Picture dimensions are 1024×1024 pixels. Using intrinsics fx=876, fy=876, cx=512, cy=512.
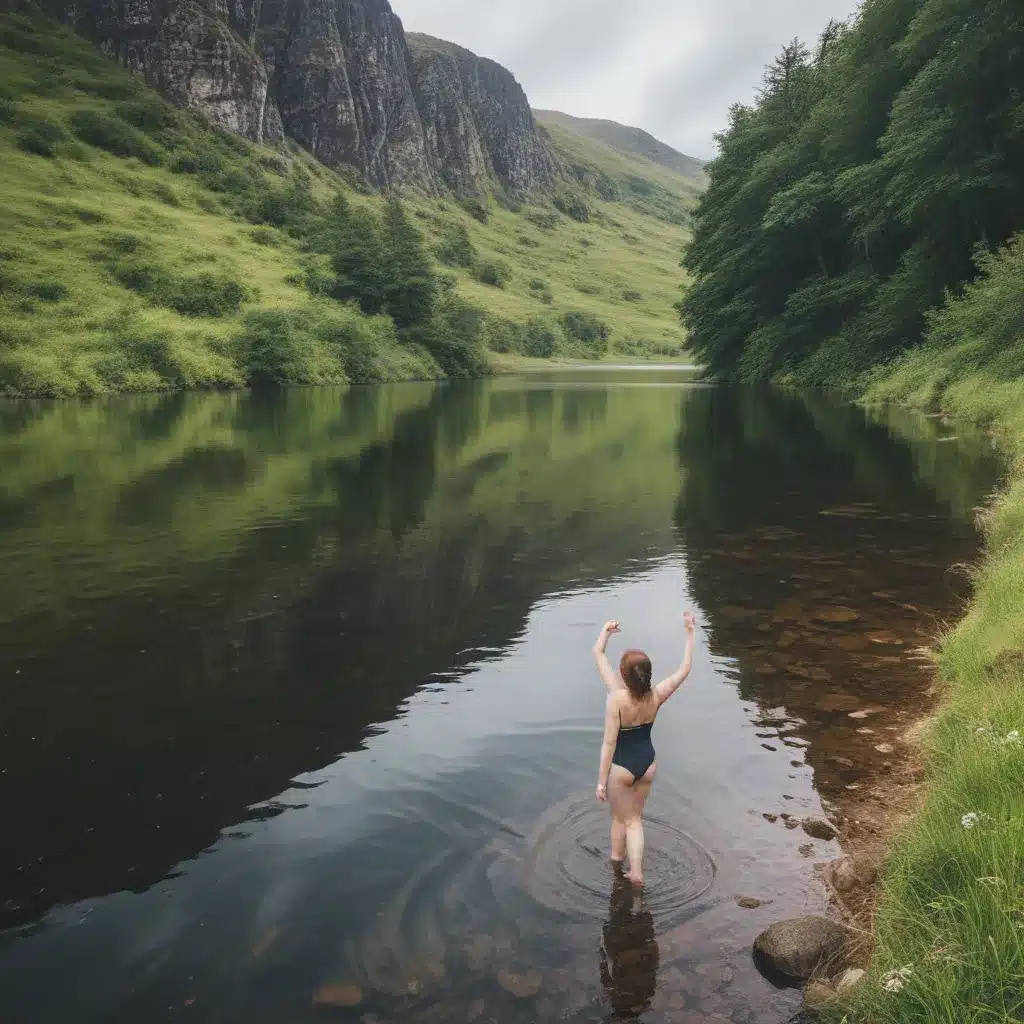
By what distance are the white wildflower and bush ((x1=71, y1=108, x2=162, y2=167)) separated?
454 feet

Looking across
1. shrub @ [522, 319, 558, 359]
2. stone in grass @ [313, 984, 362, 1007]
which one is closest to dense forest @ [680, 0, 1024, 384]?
stone in grass @ [313, 984, 362, 1007]

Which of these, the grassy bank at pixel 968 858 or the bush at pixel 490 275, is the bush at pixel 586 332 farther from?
the grassy bank at pixel 968 858

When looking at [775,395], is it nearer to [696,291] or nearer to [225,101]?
[696,291]

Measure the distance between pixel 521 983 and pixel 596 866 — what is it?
145 cm

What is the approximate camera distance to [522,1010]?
5238 mm

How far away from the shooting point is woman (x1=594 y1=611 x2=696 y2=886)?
662cm

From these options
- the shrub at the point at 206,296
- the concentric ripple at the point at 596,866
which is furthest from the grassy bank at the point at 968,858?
the shrub at the point at 206,296

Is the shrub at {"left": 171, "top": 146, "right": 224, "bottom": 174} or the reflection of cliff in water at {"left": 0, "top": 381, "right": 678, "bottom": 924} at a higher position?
the shrub at {"left": 171, "top": 146, "right": 224, "bottom": 174}

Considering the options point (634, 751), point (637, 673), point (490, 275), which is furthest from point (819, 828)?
point (490, 275)

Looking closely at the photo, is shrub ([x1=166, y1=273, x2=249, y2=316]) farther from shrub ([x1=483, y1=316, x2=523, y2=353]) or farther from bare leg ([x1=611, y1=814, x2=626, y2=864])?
bare leg ([x1=611, y1=814, x2=626, y2=864])

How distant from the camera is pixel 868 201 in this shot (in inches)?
1983

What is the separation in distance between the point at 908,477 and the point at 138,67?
18655 centimetres

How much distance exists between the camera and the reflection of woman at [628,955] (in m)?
5.34

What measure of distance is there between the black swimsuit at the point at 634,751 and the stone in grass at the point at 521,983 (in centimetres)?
168
